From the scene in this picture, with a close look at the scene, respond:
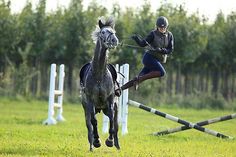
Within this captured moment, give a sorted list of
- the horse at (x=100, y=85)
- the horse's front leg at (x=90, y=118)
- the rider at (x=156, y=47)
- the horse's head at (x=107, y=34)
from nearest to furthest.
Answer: the horse's head at (x=107, y=34), the horse at (x=100, y=85), the horse's front leg at (x=90, y=118), the rider at (x=156, y=47)

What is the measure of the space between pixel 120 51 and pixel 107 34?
26420 mm

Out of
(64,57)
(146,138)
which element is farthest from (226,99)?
(146,138)

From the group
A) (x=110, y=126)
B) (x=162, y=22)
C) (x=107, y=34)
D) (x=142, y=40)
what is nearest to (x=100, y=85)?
(x=110, y=126)

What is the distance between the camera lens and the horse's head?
11328mm

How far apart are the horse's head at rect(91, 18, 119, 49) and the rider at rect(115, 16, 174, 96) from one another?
59.4 inches

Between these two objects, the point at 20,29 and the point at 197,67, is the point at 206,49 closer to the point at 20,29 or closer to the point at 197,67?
the point at 197,67

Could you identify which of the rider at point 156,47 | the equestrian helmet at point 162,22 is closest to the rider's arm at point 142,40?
the rider at point 156,47

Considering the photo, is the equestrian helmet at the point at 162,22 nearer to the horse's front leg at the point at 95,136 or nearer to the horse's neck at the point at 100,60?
the horse's neck at the point at 100,60

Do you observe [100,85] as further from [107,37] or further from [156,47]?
[156,47]

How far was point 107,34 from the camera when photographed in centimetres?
1153

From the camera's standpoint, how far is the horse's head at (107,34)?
11.3 metres

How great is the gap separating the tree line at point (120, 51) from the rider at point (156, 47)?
22228 mm

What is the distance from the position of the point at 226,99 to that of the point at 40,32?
12.2 m

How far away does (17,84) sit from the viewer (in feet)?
122
